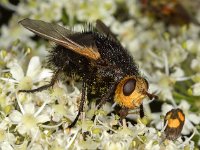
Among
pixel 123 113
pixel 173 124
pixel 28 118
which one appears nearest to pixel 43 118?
pixel 28 118

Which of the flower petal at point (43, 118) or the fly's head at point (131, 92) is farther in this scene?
the flower petal at point (43, 118)

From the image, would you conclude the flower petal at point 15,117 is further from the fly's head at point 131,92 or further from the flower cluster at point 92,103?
the fly's head at point 131,92

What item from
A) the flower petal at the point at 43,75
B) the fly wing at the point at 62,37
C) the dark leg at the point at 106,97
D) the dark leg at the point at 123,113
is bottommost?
the dark leg at the point at 123,113

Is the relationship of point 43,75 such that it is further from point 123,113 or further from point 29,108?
point 123,113

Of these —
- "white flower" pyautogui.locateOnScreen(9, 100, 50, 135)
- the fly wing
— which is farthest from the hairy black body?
"white flower" pyautogui.locateOnScreen(9, 100, 50, 135)

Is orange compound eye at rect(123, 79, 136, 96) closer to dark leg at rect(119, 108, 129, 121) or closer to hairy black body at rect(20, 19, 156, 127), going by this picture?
hairy black body at rect(20, 19, 156, 127)

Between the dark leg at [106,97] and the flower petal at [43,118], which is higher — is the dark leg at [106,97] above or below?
above

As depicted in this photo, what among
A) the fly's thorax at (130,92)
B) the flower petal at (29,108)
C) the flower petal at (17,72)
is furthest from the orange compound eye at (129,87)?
the flower petal at (17,72)
